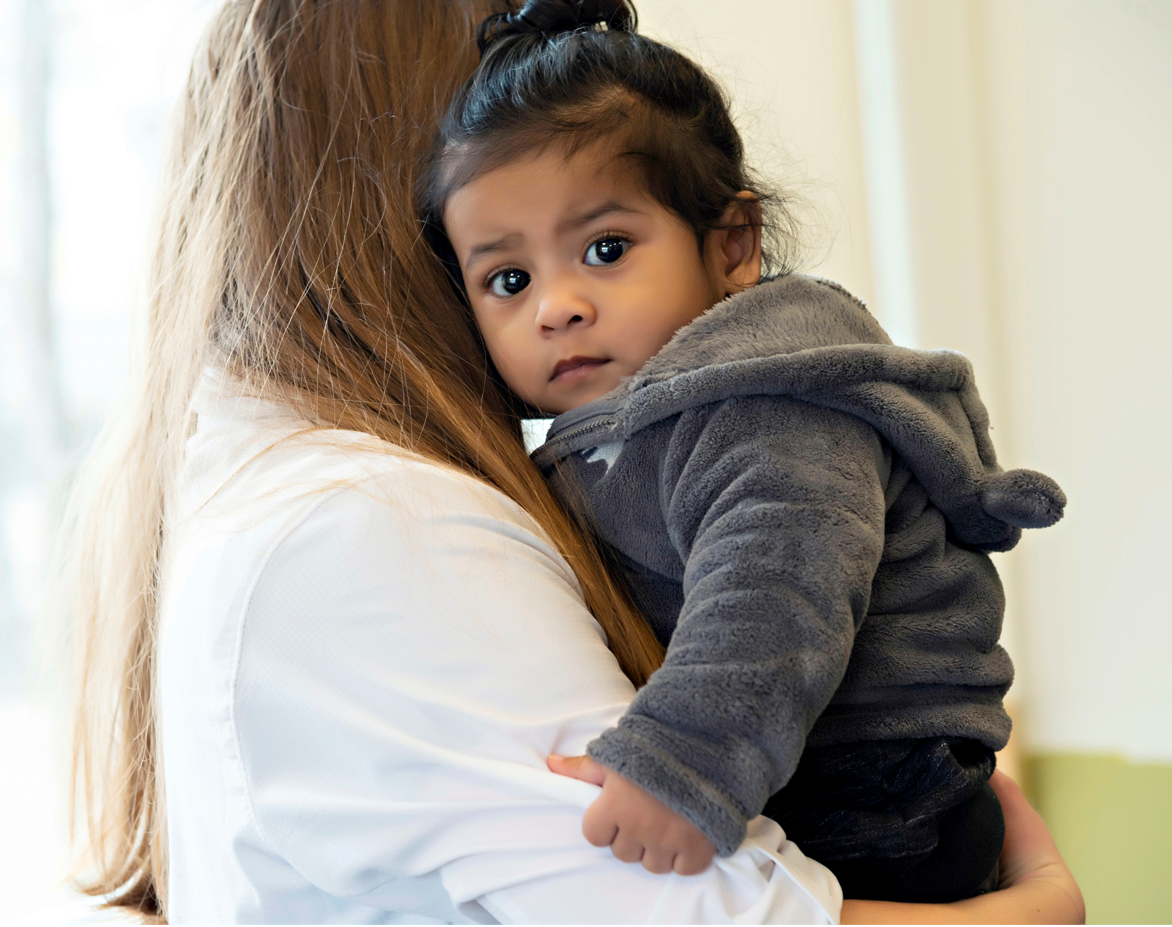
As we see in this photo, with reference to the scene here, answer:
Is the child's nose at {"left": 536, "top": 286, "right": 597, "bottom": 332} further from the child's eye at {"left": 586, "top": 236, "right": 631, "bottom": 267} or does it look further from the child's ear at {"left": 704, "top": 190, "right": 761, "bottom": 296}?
the child's ear at {"left": 704, "top": 190, "right": 761, "bottom": 296}

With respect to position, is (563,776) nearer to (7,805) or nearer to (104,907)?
(104,907)

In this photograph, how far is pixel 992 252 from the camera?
2.18m

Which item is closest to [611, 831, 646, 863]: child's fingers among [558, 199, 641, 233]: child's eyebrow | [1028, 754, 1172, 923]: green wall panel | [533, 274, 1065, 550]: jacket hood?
[533, 274, 1065, 550]: jacket hood

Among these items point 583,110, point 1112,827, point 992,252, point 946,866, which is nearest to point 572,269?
point 583,110

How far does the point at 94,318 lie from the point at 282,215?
54.9 inches

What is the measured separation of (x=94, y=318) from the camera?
2031 mm

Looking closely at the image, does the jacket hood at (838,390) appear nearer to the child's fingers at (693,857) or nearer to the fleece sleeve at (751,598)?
the fleece sleeve at (751,598)

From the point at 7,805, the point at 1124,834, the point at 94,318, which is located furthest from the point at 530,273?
the point at 1124,834

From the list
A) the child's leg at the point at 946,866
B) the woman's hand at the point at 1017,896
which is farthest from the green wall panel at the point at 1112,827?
the child's leg at the point at 946,866

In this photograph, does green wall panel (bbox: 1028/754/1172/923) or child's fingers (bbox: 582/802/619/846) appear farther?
green wall panel (bbox: 1028/754/1172/923)

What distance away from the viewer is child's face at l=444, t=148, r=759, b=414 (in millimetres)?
898

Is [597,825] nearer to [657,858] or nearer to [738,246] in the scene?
[657,858]

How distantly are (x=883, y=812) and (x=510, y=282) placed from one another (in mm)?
596

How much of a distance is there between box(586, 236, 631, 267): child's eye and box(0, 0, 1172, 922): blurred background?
1130 mm
